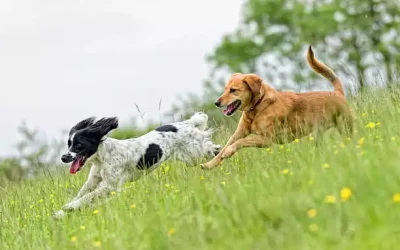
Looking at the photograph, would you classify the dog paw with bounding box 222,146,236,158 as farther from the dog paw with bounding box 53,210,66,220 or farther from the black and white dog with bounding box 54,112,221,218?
the dog paw with bounding box 53,210,66,220

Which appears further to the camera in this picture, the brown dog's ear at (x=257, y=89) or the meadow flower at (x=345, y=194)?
the brown dog's ear at (x=257, y=89)

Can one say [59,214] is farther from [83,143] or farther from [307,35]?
[307,35]

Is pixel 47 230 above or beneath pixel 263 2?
beneath

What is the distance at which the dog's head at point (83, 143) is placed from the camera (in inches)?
333

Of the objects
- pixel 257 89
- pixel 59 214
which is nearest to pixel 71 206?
pixel 59 214

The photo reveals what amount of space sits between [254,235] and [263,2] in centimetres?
3228

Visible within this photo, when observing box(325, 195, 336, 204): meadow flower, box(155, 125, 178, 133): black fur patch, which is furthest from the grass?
box(155, 125, 178, 133): black fur patch

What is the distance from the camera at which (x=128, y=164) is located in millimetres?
9016

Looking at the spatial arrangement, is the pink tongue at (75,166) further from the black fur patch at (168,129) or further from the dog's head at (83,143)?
the black fur patch at (168,129)

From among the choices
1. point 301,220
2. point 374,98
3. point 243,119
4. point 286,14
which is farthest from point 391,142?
point 286,14

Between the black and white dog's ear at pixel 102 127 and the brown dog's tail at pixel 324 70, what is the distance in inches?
112

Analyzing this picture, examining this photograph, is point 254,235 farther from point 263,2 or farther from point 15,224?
point 263,2

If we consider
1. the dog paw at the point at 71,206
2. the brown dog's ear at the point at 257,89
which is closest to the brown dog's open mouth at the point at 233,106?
the brown dog's ear at the point at 257,89

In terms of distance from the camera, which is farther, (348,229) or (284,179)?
(284,179)
